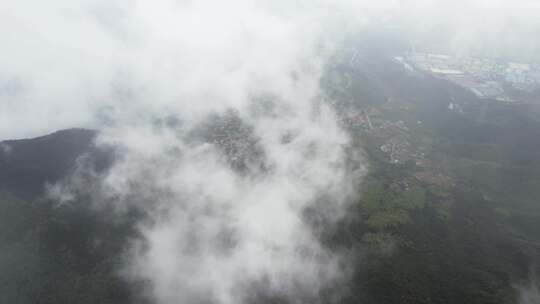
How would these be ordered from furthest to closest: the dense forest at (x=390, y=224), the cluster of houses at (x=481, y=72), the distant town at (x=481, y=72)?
the cluster of houses at (x=481, y=72) < the distant town at (x=481, y=72) < the dense forest at (x=390, y=224)

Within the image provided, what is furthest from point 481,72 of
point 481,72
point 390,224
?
point 390,224

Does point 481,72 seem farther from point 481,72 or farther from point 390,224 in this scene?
point 390,224

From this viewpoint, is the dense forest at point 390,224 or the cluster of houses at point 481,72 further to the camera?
the cluster of houses at point 481,72

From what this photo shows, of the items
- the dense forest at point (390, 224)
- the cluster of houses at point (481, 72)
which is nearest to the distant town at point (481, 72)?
the cluster of houses at point (481, 72)

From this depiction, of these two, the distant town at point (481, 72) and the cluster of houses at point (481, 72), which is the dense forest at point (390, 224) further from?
the cluster of houses at point (481, 72)

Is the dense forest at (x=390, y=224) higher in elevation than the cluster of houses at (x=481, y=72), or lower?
lower

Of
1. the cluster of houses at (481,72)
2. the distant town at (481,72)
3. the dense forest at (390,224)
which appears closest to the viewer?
the dense forest at (390,224)

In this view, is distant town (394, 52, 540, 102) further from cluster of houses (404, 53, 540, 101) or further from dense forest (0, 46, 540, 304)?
dense forest (0, 46, 540, 304)

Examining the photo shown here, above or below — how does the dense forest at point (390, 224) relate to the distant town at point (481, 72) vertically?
below

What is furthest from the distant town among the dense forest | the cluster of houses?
the dense forest
